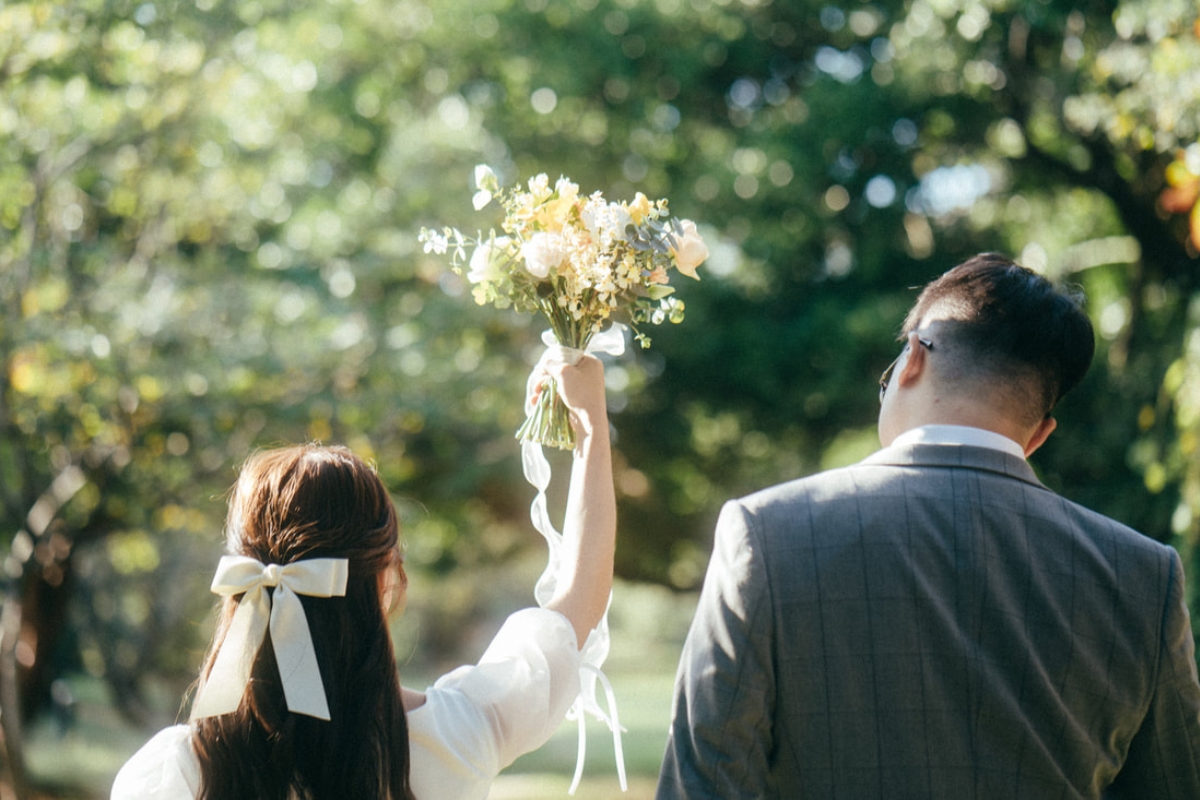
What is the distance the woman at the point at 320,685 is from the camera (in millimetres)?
1645

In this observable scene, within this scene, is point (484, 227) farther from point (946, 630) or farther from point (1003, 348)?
point (946, 630)

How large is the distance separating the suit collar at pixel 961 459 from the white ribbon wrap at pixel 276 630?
2.81 ft

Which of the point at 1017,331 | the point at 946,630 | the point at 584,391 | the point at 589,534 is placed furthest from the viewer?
the point at 584,391

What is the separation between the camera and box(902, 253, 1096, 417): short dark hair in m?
1.62

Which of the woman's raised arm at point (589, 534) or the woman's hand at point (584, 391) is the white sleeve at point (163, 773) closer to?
the woman's raised arm at point (589, 534)

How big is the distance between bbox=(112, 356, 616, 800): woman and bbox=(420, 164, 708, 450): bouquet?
630mm

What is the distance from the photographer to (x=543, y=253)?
2158 millimetres

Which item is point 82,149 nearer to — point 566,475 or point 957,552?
point 566,475

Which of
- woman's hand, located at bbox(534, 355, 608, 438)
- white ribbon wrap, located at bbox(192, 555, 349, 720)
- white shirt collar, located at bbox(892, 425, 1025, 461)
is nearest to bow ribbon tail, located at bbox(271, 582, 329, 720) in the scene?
white ribbon wrap, located at bbox(192, 555, 349, 720)

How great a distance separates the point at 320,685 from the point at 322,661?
0.05 meters

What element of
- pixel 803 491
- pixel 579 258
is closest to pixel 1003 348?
pixel 803 491

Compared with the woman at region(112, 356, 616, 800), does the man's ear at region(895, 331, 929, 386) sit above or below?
above

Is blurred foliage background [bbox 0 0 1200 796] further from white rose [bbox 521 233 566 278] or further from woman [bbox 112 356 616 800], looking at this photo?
woman [bbox 112 356 616 800]

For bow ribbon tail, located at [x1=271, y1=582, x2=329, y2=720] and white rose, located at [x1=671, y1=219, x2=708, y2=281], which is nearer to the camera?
bow ribbon tail, located at [x1=271, y1=582, x2=329, y2=720]
